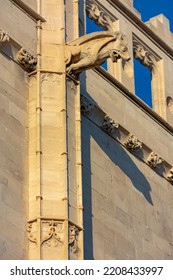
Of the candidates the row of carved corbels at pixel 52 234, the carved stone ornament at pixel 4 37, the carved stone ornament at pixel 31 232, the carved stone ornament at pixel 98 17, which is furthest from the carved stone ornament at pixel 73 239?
the carved stone ornament at pixel 98 17

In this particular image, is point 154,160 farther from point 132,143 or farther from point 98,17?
point 98,17

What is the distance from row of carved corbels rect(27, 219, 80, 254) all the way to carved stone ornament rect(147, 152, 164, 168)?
190 inches

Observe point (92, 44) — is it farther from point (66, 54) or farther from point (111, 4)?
point (111, 4)

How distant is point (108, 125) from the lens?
28.3 metres

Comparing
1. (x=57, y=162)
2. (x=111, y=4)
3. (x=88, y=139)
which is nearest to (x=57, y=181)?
(x=57, y=162)

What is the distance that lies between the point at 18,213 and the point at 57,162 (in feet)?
4.52

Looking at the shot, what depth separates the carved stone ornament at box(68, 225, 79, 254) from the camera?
24703mm

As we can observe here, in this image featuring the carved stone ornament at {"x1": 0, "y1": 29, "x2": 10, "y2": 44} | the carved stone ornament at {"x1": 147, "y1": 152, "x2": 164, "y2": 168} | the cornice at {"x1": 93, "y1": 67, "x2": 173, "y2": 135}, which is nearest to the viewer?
the carved stone ornament at {"x1": 0, "y1": 29, "x2": 10, "y2": 44}

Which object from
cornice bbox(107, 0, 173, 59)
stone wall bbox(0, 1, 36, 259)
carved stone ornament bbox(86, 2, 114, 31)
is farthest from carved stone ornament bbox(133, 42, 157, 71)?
stone wall bbox(0, 1, 36, 259)

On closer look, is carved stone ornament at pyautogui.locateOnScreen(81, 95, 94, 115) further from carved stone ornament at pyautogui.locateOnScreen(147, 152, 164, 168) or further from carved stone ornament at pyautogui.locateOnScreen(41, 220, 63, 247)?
carved stone ornament at pyautogui.locateOnScreen(41, 220, 63, 247)

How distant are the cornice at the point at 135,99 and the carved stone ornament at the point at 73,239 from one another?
15.6 feet

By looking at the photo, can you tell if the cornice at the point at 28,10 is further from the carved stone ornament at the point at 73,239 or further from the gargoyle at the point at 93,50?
the carved stone ornament at the point at 73,239

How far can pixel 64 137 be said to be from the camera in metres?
25.8

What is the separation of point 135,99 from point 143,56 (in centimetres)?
218
